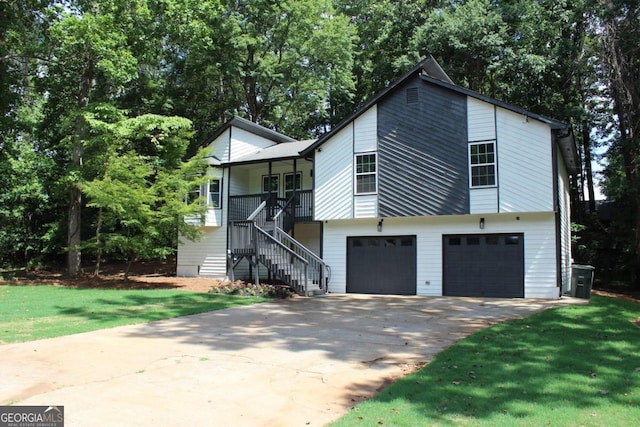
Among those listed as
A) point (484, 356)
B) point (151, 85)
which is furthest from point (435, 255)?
point (151, 85)

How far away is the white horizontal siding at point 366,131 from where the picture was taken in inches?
671

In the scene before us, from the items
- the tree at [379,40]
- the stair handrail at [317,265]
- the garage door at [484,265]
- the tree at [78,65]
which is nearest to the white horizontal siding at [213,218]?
the stair handrail at [317,265]

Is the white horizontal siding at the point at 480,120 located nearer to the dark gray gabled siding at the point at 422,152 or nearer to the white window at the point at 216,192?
Result: the dark gray gabled siding at the point at 422,152

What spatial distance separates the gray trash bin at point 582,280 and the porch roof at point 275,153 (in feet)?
33.8

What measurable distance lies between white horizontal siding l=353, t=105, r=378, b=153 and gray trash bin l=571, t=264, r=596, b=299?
7.64m

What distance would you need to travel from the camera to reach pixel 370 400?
4.77 meters

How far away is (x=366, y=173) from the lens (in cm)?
1705

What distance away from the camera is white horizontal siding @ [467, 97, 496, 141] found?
50.2 ft

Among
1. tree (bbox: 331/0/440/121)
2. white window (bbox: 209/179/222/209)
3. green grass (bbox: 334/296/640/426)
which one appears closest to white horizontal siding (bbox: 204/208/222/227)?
white window (bbox: 209/179/222/209)

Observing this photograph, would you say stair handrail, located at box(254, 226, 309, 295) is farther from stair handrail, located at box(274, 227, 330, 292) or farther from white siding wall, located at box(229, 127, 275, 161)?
white siding wall, located at box(229, 127, 275, 161)

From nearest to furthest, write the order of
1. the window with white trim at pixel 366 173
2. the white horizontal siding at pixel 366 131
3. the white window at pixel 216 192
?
1. the window with white trim at pixel 366 173
2. the white horizontal siding at pixel 366 131
3. the white window at pixel 216 192

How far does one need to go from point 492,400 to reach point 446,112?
12726mm

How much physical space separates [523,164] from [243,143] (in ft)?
39.8

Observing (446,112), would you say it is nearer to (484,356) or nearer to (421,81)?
(421,81)
